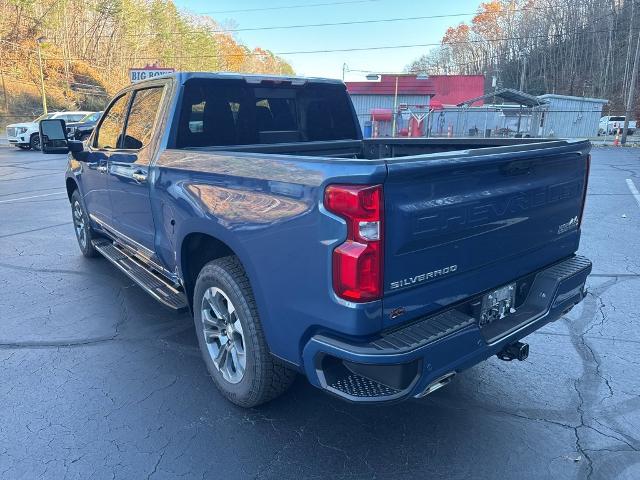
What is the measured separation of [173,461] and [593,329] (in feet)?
11.3

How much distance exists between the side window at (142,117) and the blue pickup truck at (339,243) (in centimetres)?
2

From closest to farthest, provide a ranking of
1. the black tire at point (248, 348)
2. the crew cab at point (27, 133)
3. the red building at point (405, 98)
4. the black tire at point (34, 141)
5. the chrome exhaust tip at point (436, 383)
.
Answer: the chrome exhaust tip at point (436, 383) → the black tire at point (248, 348) → the crew cab at point (27, 133) → the black tire at point (34, 141) → the red building at point (405, 98)

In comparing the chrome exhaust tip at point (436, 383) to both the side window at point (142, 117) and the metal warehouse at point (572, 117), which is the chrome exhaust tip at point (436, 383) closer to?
the side window at point (142, 117)

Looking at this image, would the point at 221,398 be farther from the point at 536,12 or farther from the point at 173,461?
the point at 536,12

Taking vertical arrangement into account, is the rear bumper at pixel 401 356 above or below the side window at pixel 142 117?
below

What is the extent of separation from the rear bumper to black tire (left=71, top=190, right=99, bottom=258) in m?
4.48

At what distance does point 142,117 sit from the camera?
399 centimetres

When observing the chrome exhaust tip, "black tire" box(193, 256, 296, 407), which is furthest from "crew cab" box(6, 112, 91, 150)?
the chrome exhaust tip

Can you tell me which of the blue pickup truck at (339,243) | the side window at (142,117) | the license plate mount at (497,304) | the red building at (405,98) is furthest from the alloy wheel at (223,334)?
the red building at (405,98)

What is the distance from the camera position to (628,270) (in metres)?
5.52

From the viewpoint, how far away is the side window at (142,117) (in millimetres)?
3768

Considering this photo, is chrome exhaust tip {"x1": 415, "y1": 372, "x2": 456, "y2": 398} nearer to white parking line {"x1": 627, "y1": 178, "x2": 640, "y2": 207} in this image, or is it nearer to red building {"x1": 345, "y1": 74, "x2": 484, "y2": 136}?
white parking line {"x1": 627, "y1": 178, "x2": 640, "y2": 207}

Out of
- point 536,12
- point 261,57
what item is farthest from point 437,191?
point 261,57

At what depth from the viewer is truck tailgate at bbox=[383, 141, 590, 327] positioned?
81.4 inches
